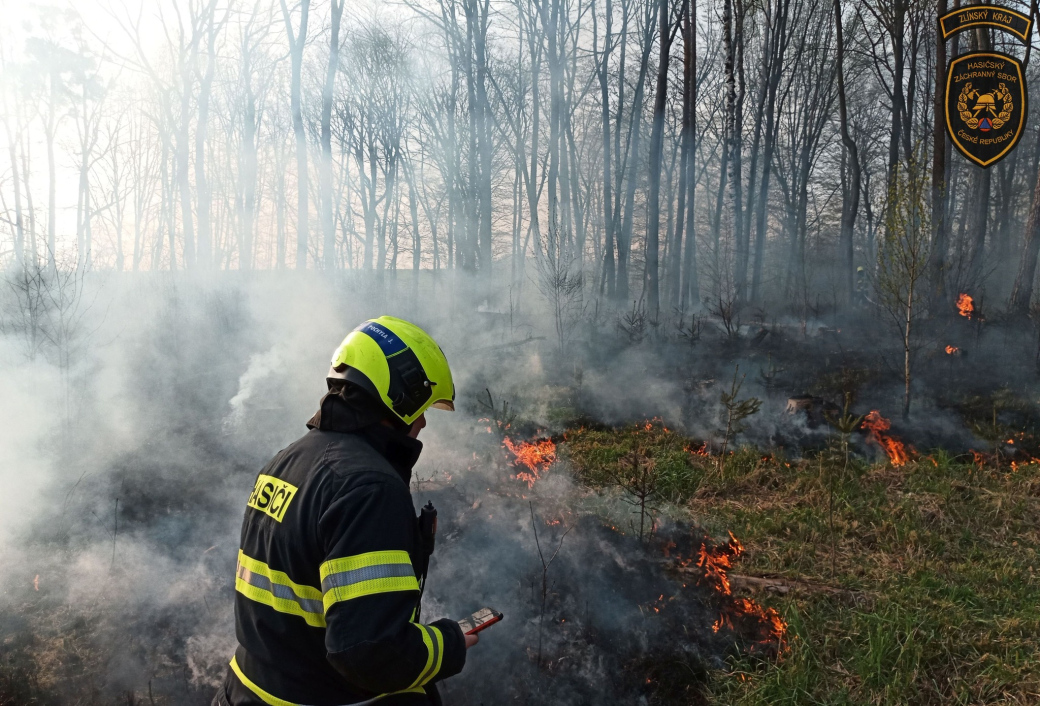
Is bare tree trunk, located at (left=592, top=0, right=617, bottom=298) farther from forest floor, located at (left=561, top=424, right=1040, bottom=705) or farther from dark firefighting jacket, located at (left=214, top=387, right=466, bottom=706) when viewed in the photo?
dark firefighting jacket, located at (left=214, top=387, right=466, bottom=706)

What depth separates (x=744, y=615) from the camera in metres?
4.41

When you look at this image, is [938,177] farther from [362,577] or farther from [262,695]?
[262,695]

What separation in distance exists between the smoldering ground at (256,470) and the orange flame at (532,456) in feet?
0.67

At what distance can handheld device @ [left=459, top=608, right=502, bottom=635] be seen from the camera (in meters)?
2.07

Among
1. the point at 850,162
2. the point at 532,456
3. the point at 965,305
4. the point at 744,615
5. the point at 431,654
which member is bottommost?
the point at 744,615

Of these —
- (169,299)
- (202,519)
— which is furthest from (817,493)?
(169,299)

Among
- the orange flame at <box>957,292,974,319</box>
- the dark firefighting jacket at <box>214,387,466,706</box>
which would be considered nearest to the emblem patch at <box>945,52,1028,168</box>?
the orange flame at <box>957,292,974,319</box>

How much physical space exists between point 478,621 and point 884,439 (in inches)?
312

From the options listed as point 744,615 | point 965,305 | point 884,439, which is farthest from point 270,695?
point 965,305

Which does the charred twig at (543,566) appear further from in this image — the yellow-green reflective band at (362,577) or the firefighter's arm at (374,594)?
the yellow-green reflective band at (362,577)

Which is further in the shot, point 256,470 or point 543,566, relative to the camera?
point 256,470

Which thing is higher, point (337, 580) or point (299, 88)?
point (299, 88)

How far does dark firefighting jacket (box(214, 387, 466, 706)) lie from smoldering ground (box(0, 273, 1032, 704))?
2506 mm

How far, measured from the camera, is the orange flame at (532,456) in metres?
7.23
